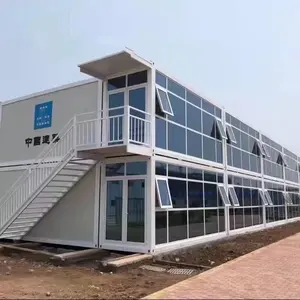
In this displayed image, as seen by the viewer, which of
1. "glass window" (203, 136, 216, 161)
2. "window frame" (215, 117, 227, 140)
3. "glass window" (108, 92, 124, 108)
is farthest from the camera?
"window frame" (215, 117, 227, 140)

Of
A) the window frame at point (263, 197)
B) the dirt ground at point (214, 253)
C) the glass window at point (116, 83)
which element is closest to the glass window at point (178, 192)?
the dirt ground at point (214, 253)

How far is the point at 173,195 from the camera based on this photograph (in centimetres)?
1299

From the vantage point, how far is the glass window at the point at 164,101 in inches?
498

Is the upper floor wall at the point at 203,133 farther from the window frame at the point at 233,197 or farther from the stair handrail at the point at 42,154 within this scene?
the stair handrail at the point at 42,154

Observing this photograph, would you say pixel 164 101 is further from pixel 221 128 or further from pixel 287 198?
pixel 287 198

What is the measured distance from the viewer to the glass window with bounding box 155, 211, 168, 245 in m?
12.0

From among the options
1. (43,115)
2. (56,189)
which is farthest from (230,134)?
(56,189)

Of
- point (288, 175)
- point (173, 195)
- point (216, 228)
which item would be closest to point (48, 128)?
point (173, 195)

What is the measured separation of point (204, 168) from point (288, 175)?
18.5 m

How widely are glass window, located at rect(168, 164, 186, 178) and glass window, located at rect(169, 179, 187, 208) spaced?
0.21 m

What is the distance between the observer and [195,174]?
14695mm

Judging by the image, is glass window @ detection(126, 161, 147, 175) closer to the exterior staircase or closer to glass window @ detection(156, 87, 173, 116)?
the exterior staircase

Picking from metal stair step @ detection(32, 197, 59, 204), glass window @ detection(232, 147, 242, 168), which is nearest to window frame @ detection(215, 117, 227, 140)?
glass window @ detection(232, 147, 242, 168)

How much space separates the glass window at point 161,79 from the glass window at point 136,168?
9.21 feet
